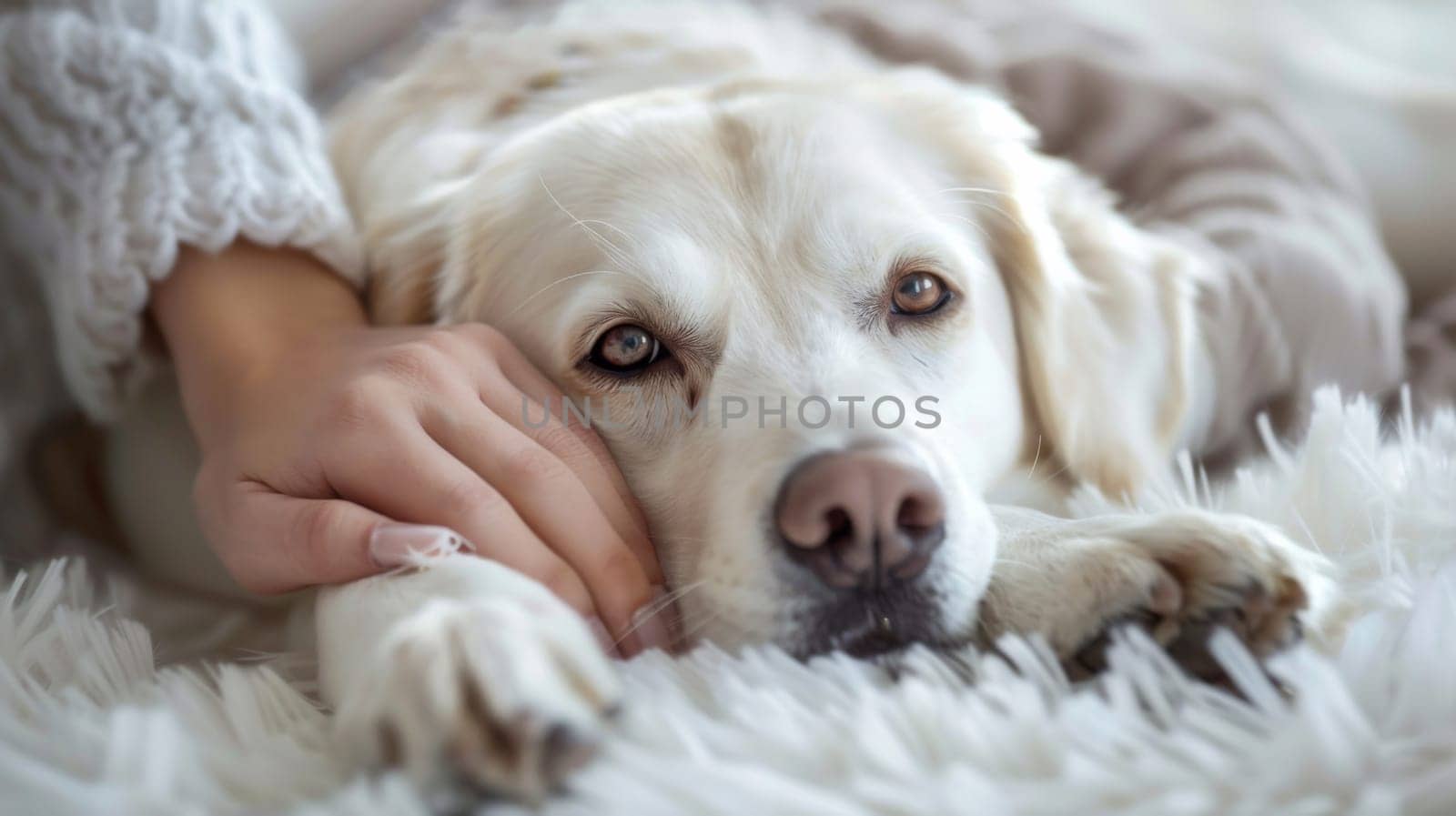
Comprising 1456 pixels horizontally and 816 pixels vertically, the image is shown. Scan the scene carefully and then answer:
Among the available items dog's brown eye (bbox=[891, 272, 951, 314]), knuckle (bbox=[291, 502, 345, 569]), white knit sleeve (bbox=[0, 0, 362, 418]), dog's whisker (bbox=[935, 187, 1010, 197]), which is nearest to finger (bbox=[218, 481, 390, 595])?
knuckle (bbox=[291, 502, 345, 569])

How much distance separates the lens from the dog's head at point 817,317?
1063 mm

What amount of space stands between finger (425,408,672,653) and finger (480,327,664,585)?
0.12ft

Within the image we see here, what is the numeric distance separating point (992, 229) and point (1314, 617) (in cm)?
81

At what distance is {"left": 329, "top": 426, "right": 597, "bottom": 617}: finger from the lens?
3.41 ft

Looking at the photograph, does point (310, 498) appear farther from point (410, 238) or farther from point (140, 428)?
point (140, 428)

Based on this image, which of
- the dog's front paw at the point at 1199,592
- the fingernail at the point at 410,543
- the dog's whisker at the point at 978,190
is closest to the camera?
the dog's front paw at the point at 1199,592

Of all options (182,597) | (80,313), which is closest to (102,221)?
(80,313)

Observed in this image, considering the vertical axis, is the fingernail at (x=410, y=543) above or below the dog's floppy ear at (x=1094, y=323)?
below

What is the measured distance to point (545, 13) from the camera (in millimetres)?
2320

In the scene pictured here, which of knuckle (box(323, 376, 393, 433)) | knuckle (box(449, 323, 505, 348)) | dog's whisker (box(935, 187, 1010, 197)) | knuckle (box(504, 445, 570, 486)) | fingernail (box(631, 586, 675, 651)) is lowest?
fingernail (box(631, 586, 675, 651))

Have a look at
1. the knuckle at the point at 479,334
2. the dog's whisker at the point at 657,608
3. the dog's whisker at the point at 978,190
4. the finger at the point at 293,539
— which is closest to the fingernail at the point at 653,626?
the dog's whisker at the point at 657,608

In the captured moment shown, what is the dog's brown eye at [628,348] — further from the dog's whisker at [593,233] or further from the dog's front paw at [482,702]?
the dog's front paw at [482,702]

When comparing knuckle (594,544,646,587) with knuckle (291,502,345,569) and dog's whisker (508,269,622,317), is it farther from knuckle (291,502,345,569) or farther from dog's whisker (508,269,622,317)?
dog's whisker (508,269,622,317)

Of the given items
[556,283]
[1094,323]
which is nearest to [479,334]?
[556,283]
